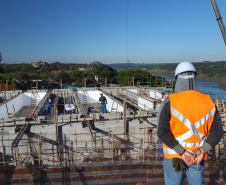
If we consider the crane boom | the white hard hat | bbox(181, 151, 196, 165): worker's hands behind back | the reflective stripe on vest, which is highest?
the crane boom

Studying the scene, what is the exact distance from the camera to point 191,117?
1.71m

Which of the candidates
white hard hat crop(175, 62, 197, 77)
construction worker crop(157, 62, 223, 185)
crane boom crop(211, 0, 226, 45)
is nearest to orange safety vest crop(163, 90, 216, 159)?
construction worker crop(157, 62, 223, 185)

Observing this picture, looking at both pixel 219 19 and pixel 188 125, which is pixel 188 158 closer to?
pixel 188 125

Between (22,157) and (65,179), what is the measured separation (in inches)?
229

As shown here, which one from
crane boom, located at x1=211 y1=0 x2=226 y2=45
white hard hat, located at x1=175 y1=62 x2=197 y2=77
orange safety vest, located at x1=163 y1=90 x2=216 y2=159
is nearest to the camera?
orange safety vest, located at x1=163 y1=90 x2=216 y2=159

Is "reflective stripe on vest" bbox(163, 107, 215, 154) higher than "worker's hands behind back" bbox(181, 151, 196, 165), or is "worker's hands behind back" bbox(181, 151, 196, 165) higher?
"reflective stripe on vest" bbox(163, 107, 215, 154)

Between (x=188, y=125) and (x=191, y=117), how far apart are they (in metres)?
0.08

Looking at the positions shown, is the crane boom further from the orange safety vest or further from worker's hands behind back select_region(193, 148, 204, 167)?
worker's hands behind back select_region(193, 148, 204, 167)

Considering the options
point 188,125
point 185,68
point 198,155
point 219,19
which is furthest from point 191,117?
point 219,19

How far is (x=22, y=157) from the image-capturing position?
28.3ft

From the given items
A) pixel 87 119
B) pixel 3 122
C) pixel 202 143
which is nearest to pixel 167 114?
pixel 202 143

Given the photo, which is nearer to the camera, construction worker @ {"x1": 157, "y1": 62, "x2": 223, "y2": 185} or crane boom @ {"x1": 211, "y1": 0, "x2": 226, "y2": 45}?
construction worker @ {"x1": 157, "y1": 62, "x2": 223, "y2": 185}

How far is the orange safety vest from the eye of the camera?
1.70 m

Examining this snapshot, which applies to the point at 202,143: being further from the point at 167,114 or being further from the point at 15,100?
the point at 15,100
